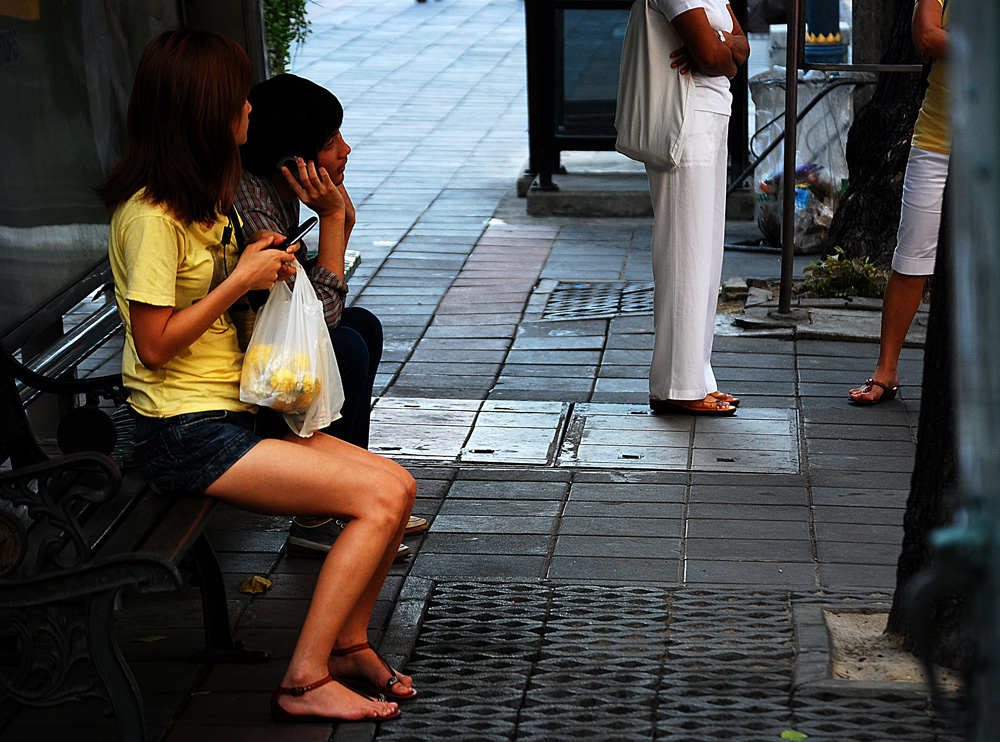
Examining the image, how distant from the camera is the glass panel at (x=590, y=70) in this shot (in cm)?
895

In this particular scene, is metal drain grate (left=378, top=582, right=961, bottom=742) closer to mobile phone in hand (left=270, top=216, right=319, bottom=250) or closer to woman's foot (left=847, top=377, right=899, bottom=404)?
mobile phone in hand (left=270, top=216, right=319, bottom=250)

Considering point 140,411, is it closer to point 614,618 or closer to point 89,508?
point 89,508

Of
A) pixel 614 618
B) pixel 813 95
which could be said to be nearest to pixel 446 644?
pixel 614 618

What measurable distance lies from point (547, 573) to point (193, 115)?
164cm

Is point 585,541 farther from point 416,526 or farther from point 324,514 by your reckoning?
point 324,514

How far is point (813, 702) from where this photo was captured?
288cm

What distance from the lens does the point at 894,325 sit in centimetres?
506

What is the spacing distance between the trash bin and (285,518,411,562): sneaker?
4.91 m

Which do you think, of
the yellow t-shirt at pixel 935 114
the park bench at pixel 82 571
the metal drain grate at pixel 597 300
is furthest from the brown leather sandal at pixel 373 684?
the metal drain grate at pixel 597 300

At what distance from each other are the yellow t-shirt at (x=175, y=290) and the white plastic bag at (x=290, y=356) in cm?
8

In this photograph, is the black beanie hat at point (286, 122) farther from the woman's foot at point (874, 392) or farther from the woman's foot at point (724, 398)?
the woman's foot at point (874, 392)

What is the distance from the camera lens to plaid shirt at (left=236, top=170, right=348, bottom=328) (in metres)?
3.28

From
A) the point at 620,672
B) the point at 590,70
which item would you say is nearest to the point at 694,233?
the point at 620,672

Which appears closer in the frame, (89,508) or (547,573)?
(89,508)
